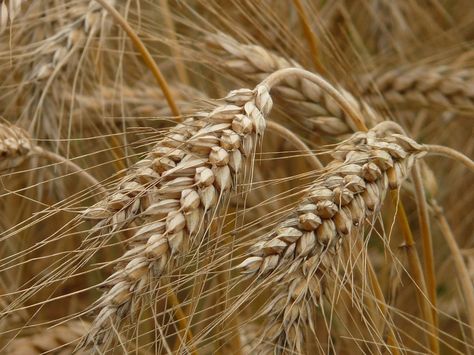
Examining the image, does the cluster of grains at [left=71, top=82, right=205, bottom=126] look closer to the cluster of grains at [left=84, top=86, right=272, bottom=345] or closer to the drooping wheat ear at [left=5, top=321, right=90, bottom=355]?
the drooping wheat ear at [left=5, top=321, right=90, bottom=355]

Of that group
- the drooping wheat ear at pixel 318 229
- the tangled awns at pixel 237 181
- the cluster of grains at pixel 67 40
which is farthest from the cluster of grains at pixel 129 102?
the drooping wheat ear at pixel 318 229

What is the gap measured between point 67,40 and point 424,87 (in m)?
0.74

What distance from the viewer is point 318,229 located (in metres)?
1.05

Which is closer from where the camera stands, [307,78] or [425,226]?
[307,78]

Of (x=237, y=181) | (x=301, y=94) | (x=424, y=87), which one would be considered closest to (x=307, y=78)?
(x=237, y=181)

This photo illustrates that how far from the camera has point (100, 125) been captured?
188 cm

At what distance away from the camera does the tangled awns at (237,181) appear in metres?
1.03

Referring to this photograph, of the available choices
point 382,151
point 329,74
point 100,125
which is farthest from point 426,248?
point 100,125

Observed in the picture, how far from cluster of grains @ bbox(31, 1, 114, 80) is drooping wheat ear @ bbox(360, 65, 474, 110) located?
1.78 ft

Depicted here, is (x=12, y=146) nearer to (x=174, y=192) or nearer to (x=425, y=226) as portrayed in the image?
(x=174, y=192)

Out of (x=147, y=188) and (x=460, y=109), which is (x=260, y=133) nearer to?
(x=147, y=188)

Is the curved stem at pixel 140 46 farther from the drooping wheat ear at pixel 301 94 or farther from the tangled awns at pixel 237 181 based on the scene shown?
the drooping wheat ear at pixel 301 94

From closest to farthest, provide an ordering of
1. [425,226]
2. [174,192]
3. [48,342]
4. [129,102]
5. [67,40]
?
1. [174,192]
2. [425,226]
3. [48,342]
4. [67,40]
5. [129,102]

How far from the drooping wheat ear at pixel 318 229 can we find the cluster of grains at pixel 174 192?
9 cm
